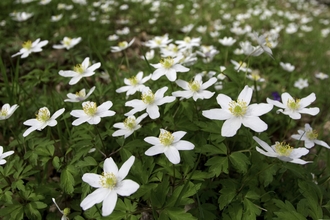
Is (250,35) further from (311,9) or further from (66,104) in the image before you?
(311,9)

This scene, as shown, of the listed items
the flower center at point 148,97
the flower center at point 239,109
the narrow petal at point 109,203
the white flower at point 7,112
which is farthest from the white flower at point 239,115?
the white flower at point 7,112

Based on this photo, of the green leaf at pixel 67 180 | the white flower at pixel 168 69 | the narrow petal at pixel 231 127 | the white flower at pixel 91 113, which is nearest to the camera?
the narrow petal at pixel 231 127

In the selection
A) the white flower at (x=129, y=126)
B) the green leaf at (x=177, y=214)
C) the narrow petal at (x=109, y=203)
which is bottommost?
the green leaf at (x=177, y=214)

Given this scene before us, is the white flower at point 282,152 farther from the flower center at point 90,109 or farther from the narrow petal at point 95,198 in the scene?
the flower center at point 90,109

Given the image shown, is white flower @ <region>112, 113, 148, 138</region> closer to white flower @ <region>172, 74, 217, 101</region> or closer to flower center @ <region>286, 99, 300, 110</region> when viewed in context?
white flower @ <region>172, 74, 217, 101</region>

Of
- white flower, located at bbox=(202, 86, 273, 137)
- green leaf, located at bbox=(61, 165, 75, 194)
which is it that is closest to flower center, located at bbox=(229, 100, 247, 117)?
white flower, located at bbox=(202, 86, 273, 137)

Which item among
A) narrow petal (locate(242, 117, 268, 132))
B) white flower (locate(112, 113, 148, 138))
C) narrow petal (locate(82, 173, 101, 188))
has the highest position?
narrow petal (locate(242, 117, 268, 132))
